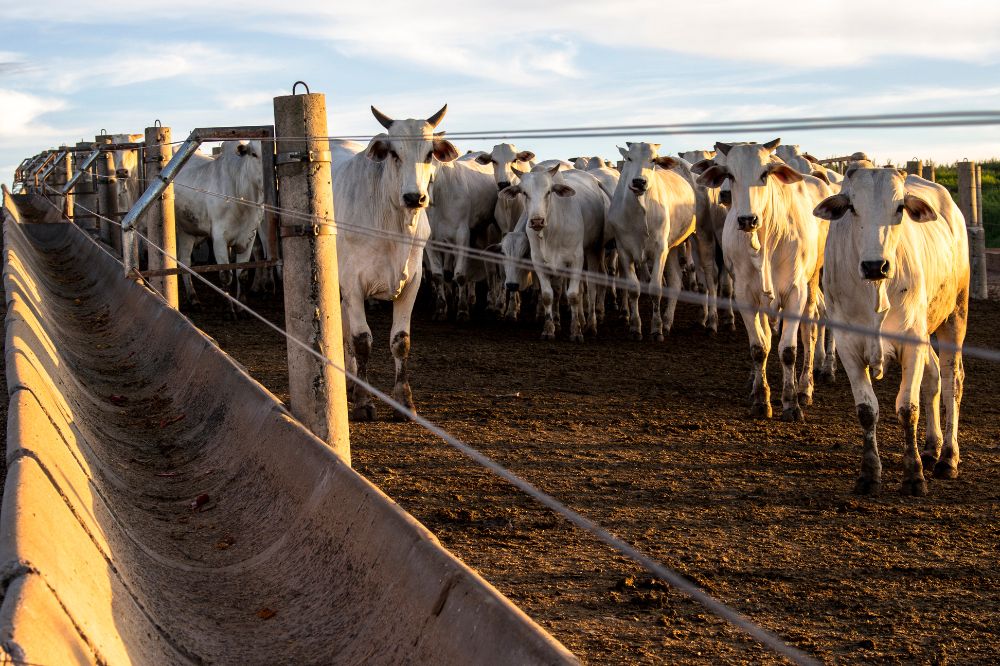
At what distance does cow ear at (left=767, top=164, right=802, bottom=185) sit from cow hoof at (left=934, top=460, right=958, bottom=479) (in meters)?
3.27

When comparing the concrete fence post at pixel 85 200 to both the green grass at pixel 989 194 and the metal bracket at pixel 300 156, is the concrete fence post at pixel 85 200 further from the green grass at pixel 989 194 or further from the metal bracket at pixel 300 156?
the green grass at pixel 989 194

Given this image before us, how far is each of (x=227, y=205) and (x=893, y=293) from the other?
38.2 ft

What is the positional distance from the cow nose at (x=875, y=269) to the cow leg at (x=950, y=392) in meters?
0.77

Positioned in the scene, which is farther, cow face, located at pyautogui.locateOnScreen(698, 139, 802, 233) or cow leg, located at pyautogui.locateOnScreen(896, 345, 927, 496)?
cow face, located at pyautogui.locateOnScreen(698, 139, 802, 233)

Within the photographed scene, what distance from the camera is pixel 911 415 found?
299 inches

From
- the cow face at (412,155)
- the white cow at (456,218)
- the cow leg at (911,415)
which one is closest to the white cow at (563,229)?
the white cow at (456,218)

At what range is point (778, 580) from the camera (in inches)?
222

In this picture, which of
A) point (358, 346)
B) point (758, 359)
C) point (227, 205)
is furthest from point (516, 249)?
point (358, 346)

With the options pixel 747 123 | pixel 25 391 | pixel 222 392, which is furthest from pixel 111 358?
pixel 747 123

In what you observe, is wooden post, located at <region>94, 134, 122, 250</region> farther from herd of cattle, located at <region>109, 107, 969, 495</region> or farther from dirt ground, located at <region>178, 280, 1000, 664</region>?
dirt ground, located at <region>178, 280, 1000, 664</region>

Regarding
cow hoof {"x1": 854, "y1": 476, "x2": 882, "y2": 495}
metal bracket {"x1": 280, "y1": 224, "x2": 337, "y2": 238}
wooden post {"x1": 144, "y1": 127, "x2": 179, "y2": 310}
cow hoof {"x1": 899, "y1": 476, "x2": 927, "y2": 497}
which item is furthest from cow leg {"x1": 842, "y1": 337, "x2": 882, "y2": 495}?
wooden post {"x1": 144, "y1": 127, "x2": 179, "y2": 310}

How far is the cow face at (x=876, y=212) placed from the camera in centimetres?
740

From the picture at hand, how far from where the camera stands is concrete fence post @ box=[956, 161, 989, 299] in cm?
1931

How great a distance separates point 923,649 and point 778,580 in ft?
3.20
